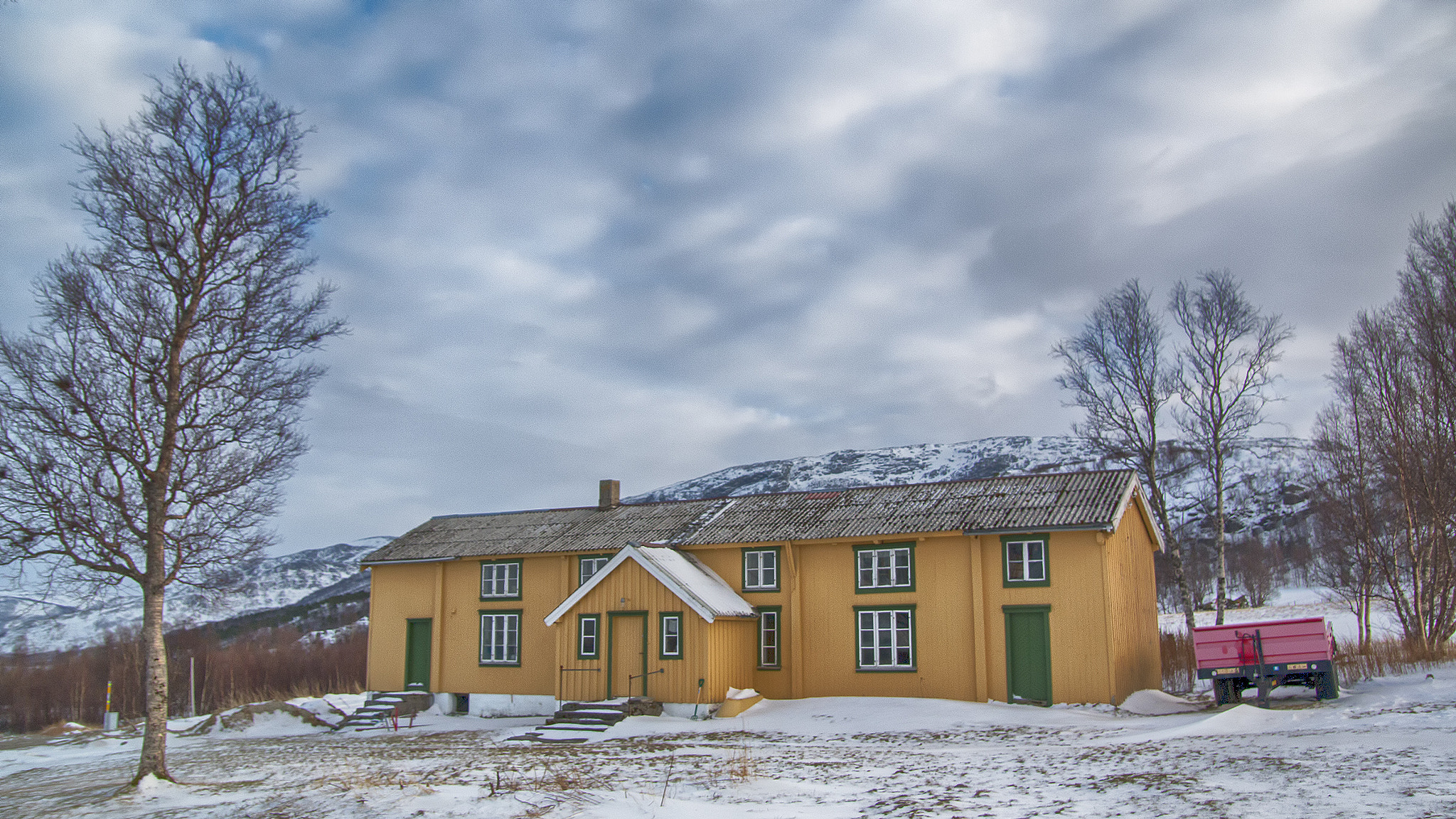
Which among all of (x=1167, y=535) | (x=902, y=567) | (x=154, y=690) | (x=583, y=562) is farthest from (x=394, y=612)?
(x=1167, y=535)

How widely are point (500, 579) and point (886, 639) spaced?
12030 millimetres

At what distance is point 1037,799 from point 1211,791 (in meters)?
1.75

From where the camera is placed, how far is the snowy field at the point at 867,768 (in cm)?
1028

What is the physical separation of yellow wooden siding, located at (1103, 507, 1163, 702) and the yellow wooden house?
0.27 ft

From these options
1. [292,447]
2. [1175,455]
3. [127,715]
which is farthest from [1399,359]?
[127,715]

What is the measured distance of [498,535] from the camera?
3075 centimetres

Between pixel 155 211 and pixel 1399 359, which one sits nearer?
pixel 155 211

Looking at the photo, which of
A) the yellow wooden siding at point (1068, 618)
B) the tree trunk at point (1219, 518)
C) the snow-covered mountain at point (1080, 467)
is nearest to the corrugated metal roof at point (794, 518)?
the yellow wooden siding at point (1068, 618)

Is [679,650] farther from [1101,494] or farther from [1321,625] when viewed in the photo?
[1321,625]

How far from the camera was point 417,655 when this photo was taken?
30.3m

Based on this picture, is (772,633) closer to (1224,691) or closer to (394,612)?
(1224,691)

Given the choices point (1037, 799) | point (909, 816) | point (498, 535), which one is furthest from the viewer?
point (498, 535)

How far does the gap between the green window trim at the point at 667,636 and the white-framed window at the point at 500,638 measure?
253 inches

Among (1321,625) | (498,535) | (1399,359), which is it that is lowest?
(1321,625)
